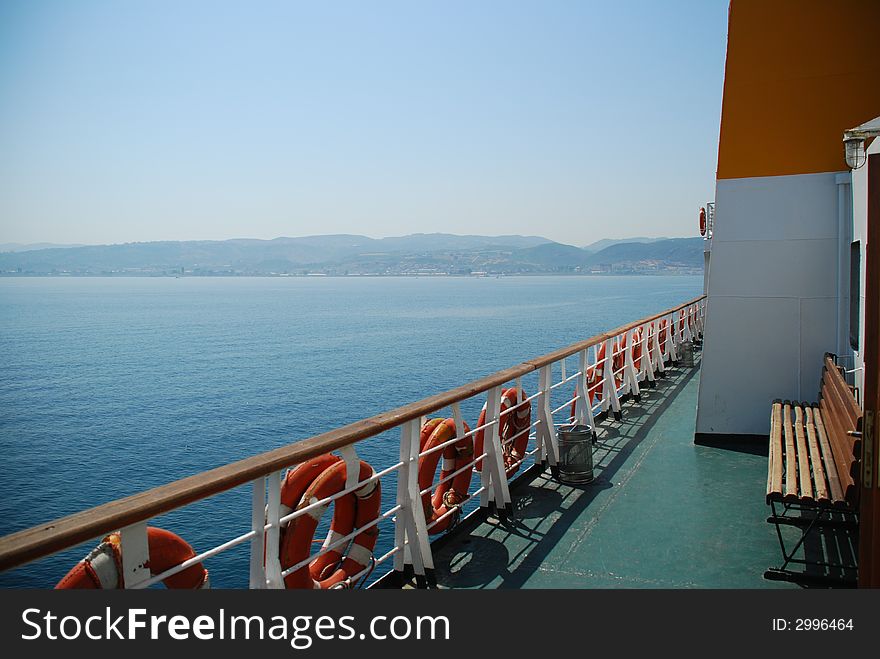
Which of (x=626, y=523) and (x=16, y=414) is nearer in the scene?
(x=626, y=523)

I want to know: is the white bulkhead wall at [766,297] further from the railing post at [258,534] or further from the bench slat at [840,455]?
the railing post at [258,534]

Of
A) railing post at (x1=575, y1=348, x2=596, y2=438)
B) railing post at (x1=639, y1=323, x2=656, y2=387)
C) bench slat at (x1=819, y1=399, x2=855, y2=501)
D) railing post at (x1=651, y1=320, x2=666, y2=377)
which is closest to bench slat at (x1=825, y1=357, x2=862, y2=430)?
bench slat at (x1=819, y1=399, x2=855, y2=501)

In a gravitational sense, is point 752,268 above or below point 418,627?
above

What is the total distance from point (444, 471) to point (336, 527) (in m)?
1.12

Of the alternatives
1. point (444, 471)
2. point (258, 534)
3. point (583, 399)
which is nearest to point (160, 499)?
point (258, 534)

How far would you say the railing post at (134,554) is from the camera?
5.35ft

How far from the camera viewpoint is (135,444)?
16.7 metres

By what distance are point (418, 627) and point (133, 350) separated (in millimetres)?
38244

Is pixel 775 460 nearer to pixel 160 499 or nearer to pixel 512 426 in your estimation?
pixel 512 426

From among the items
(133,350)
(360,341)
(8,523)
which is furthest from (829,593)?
(133,350)

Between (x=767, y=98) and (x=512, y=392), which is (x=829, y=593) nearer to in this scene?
(x=512, y=392)

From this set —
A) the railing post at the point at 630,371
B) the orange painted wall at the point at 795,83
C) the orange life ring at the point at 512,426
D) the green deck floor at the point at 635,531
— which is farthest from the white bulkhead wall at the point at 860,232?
the railing post at the point at 630,371

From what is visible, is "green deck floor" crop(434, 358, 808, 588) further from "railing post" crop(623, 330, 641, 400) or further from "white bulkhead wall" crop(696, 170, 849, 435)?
"railing post" crop(623, 330, 641, 400)

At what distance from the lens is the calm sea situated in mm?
12531
